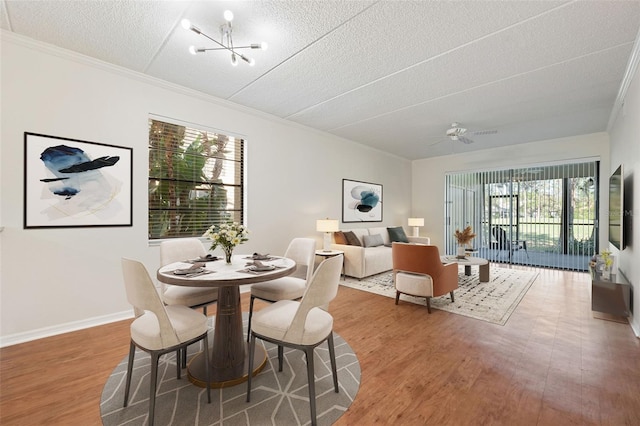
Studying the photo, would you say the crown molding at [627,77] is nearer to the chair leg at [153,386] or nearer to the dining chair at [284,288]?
the dining chair at [284,288]

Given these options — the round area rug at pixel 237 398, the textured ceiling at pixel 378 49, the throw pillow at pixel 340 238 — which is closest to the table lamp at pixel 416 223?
the throw pillow at pixel 340 238

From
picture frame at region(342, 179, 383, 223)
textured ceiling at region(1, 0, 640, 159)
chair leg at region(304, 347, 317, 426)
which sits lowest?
chair leg at region(304, 347, 317, 426)

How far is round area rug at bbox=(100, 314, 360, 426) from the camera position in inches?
65.3

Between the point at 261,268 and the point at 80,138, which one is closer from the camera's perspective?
the point at 261,268

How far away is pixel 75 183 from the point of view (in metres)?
2.88

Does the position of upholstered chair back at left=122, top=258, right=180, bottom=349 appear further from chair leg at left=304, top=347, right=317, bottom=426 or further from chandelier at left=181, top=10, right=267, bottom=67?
chandelier at left=181, top=10, right=267, bottom=67

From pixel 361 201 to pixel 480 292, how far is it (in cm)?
308

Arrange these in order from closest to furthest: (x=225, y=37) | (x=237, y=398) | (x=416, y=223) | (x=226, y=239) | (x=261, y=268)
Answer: (x=237, y=398)
(x=261, y=268)
(x=226, y=239)
(x=225, y=37)
(x=416, y=223)

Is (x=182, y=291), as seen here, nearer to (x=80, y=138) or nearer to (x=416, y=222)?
(x=80, y=138)

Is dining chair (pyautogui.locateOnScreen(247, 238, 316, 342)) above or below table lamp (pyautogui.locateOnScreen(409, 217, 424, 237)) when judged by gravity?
below

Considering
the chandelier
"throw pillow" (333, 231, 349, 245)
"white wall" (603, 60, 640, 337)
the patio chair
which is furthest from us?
the patio chair

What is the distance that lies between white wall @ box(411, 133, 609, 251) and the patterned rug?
200cm

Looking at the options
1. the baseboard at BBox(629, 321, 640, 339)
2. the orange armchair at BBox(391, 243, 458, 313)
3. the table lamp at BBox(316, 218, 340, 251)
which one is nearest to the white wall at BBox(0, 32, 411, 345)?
the table lamp at BBox(316, 218, 340, 251)

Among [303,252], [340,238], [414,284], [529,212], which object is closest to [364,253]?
[340,238]
